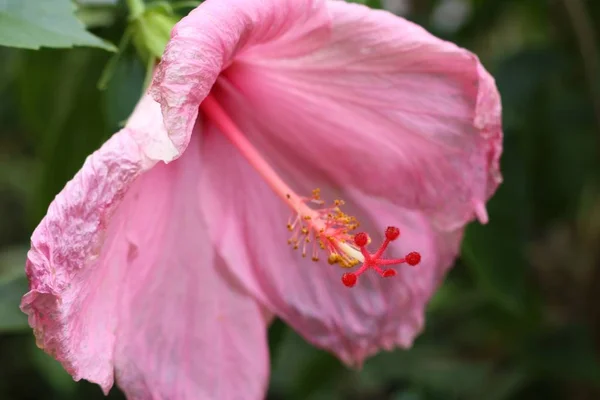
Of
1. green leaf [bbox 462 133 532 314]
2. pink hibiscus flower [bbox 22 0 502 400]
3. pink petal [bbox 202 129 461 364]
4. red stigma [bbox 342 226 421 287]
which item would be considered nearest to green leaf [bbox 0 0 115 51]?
pink hibiscus flower [bbox 22 0 502 400]

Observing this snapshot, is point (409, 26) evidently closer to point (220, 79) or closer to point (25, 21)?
point (220, 79)

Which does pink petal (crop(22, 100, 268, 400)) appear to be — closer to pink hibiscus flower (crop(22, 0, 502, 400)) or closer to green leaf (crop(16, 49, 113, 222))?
pink hibiscus flower (crop(22, 0, 502, 400))

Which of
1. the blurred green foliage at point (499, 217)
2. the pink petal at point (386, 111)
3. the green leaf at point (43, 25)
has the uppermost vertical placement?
the green leaf at point (43, 25)

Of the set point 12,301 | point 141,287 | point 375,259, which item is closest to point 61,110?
point 12,301

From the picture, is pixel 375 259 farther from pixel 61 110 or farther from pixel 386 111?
pixel 61 110

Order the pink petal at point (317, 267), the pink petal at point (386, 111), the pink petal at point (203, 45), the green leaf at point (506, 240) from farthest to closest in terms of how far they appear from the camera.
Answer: the green leaf at point (506, 240) < the pink petal at point (317, 267) < the pink petal at point (386, 111) < the pink petal at point (203, 45)

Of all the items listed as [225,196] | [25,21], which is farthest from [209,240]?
[25,21]

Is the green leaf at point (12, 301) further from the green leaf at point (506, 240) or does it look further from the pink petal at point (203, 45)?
the green leaf at point (506, 240)

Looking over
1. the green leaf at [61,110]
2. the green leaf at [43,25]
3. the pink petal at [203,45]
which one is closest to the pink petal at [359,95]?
the pink petal at [203,45]
